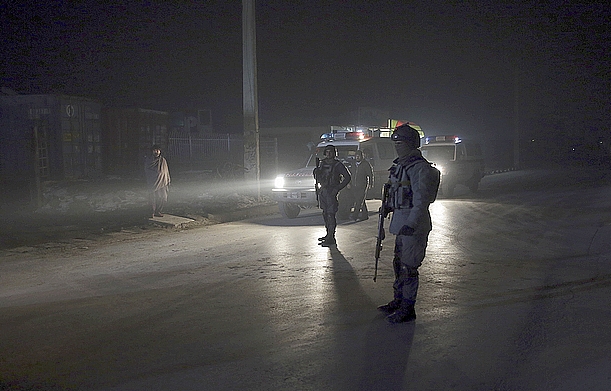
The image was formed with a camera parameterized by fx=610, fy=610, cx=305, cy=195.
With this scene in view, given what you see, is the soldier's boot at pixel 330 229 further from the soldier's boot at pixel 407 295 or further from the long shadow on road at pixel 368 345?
the soldier's boot at pixel 407 295

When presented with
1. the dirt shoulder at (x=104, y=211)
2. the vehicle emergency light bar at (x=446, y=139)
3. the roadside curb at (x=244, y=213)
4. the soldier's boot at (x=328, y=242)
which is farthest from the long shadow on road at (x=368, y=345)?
the vehicle emergency light bar at (x=446, y=139)

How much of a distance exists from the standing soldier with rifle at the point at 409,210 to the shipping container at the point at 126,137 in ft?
75.5

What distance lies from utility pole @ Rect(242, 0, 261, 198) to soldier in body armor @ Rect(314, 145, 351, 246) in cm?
685

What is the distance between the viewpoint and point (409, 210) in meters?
5.64

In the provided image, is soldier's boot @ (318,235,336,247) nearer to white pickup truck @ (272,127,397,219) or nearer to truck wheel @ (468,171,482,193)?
white pickup truck @ (272,127,397,219)

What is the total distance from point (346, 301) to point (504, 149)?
67.1m

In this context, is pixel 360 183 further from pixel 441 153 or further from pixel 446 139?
pixel 446 139

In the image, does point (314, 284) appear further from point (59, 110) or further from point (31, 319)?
point (59, 110)

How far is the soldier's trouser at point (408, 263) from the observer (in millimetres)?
5645

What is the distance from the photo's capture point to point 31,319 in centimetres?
601

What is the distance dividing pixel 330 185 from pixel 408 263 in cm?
499

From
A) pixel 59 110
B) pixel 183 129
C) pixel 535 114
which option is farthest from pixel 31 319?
pixel 535 114

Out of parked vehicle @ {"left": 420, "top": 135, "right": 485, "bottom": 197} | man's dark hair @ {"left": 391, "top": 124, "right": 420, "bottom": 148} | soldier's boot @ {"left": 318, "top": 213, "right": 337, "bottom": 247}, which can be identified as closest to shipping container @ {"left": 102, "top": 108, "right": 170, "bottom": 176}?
parked vehicle @ {"left": 420, "top": 135, "right": 485, "bottom": 197}

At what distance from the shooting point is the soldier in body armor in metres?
10.5
